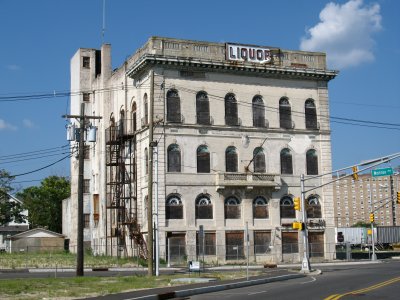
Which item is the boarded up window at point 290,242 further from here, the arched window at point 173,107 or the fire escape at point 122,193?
the arched window at point 173,107

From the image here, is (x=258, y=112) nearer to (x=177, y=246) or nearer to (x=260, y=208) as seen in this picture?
(x=260, y=208)

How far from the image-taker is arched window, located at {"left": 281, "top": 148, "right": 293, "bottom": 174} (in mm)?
54875

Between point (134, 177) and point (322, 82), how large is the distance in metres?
18.6

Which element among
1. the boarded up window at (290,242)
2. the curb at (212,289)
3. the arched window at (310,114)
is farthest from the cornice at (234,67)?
the curb at (212,289)

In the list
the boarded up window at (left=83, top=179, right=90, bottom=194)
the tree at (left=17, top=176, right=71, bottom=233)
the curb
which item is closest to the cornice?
the boarded up window at (left=83, top=179, right=90, bottom=194)

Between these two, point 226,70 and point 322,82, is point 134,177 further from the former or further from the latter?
point 322,82

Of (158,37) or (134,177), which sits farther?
(134,177)

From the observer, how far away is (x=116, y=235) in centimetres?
5650

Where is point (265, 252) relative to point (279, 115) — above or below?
below

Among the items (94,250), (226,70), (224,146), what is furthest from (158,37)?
(94,250)

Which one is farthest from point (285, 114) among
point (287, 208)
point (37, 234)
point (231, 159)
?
point (37, 234)

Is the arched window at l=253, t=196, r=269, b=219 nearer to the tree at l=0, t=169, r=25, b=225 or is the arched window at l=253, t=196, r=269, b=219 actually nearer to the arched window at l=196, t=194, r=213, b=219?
the arched window at l=196, t=194, r=213, b=219

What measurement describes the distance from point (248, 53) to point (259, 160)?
914 centimetres

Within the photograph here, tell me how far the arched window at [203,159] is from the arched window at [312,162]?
31.0 ft
